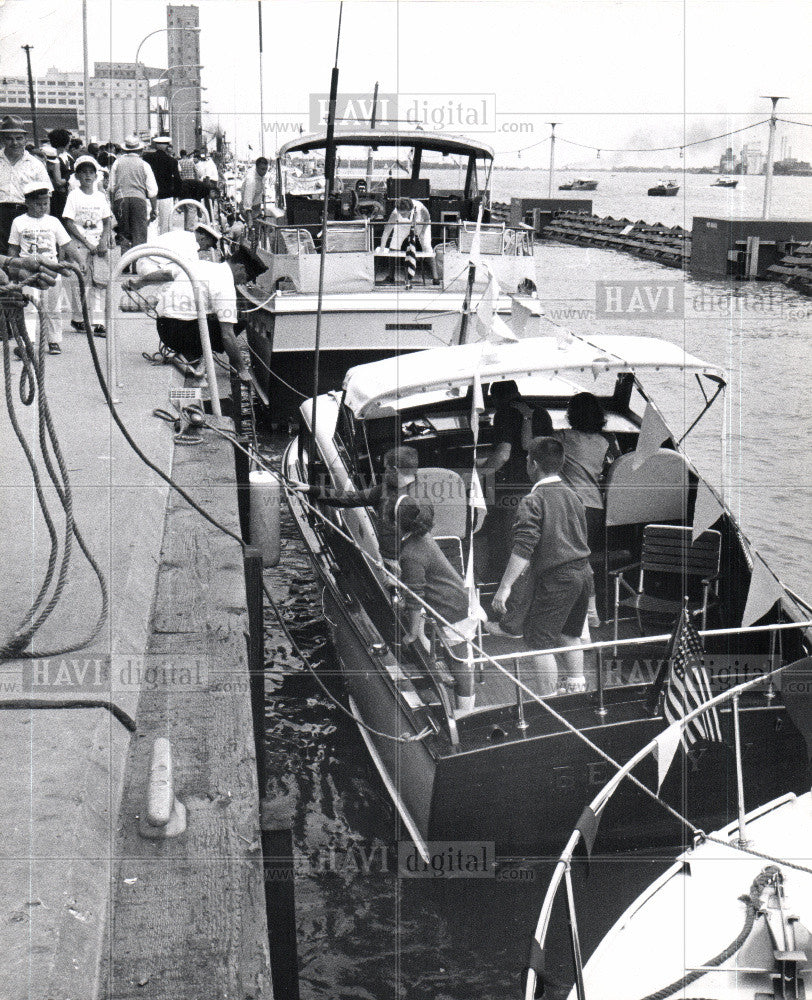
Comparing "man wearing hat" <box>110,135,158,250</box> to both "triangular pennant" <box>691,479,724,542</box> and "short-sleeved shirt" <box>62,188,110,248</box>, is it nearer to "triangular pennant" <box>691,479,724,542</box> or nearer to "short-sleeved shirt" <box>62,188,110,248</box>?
"short-sleeved shirt" <box>62,188,110,248</box>

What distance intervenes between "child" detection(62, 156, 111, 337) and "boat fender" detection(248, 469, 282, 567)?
16.7ft

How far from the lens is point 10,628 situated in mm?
4570

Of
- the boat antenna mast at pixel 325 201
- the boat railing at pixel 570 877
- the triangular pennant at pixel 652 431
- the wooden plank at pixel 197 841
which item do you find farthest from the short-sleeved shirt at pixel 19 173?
the boat railing at pixel 570 877

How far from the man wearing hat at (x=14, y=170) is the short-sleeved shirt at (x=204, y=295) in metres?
2.30

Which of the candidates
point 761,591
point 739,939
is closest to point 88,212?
point 761,591

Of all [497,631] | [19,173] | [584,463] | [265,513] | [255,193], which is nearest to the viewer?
[497,631]

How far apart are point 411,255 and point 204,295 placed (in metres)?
6.79

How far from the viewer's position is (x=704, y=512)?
7.08 meters

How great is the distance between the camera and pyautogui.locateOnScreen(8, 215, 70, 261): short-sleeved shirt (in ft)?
33.7

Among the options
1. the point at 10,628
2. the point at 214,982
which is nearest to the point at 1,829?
the point at 214,982

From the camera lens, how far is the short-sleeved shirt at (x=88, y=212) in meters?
12.4

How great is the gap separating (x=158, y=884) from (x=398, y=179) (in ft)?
51.5

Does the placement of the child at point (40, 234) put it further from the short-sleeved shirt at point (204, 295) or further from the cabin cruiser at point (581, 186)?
the cabin cruiser at point (581, 186)

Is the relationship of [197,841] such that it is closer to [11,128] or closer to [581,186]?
[11,128]
